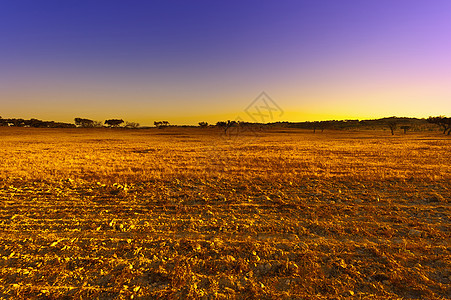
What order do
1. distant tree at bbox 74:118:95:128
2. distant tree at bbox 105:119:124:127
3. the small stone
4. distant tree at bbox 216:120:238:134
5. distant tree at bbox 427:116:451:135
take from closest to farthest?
1. the small stone
2. distant tree at bbox 427:116:451:135
3. distant tree at bbox 216:120:238:134
4. distant tree at bbox 105:119:124:127
5. distant tree at bbox 74:118:95:128

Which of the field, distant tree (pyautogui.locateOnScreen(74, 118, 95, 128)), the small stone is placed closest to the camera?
the field

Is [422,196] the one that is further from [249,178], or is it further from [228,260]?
[228,260]

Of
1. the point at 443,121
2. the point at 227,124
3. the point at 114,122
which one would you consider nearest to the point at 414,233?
the point at 443,121

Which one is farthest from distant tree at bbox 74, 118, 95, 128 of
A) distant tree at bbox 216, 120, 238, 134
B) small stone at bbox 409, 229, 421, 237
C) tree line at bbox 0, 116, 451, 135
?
small stone at bbox 409, 229, 421, 237

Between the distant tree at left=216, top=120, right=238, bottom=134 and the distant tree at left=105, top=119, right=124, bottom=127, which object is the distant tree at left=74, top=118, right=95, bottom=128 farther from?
the distant tree at left=216, top=120, right=238, bottom=134

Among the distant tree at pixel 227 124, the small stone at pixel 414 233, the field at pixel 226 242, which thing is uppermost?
the distant tree at pixel 227 124

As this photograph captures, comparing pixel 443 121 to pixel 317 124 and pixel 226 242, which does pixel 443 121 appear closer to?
pixel 317 124

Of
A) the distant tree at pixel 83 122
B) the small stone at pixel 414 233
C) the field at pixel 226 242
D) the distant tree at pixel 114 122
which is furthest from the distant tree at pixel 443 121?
the distant tree at pixel 83 122

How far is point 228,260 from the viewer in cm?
382

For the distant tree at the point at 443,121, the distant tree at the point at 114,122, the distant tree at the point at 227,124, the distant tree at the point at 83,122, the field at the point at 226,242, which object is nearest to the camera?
the field at the point at 226,242

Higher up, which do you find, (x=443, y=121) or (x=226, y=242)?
(x=443, y=121)

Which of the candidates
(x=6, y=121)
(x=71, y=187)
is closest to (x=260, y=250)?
(x=71, y=187)

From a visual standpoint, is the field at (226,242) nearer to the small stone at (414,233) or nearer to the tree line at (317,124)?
the small stone at (414,233)

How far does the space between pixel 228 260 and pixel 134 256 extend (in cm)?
167
